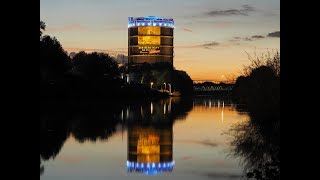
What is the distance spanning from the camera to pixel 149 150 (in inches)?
1309

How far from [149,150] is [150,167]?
5.79m

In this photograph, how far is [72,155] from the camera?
100ft

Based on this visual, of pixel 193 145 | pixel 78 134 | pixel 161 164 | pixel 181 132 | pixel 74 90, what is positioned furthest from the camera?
pixel 74 90

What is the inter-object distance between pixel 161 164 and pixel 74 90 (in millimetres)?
85434

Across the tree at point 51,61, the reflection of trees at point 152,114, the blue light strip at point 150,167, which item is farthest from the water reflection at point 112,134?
the tree at point 51,61

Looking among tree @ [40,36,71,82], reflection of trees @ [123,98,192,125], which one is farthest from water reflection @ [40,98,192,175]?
tree @ [40,36,71,82]

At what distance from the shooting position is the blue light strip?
25.9 m

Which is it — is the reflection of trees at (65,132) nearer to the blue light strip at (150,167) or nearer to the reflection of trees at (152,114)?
the blue light strip at (150,167)

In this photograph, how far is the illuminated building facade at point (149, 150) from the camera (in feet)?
89.1
